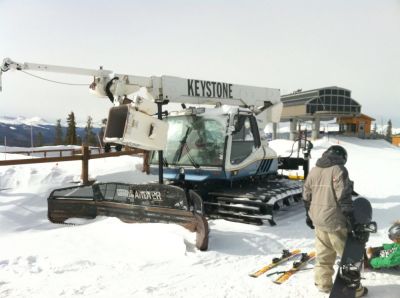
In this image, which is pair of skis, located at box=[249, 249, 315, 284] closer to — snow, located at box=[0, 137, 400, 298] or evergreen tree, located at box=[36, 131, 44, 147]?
snow, located at box=[0, 137, 400, 298]

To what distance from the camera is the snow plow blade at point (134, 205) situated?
6.34 meters

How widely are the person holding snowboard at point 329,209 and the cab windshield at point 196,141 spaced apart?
12.2 ft

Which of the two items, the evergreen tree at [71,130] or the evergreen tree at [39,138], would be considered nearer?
the evergreen tree at [71,130]

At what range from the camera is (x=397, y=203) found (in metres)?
9.95

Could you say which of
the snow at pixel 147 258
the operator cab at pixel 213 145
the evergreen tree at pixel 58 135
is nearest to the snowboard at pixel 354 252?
the snow at pixel 147 258

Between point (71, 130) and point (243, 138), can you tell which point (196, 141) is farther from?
point (71, 130)

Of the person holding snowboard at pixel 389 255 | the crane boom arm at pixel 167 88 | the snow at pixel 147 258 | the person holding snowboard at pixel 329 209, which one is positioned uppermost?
the crane boom arm at pixel 167 88

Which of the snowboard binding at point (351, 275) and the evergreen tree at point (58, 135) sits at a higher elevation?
the evergreen tree at point (58, 135)

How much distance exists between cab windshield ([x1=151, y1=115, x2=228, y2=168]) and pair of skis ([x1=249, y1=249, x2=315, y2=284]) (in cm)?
287

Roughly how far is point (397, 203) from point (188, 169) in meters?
5.59

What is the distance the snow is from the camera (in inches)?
177

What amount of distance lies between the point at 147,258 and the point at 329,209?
2.64 meters

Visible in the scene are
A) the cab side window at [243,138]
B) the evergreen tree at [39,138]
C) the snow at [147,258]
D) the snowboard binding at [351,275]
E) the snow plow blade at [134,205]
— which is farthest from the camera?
the evergreen tree at [39,138]

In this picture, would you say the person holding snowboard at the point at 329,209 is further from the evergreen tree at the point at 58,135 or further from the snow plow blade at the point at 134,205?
the evergreen tree at the point at 58,135
